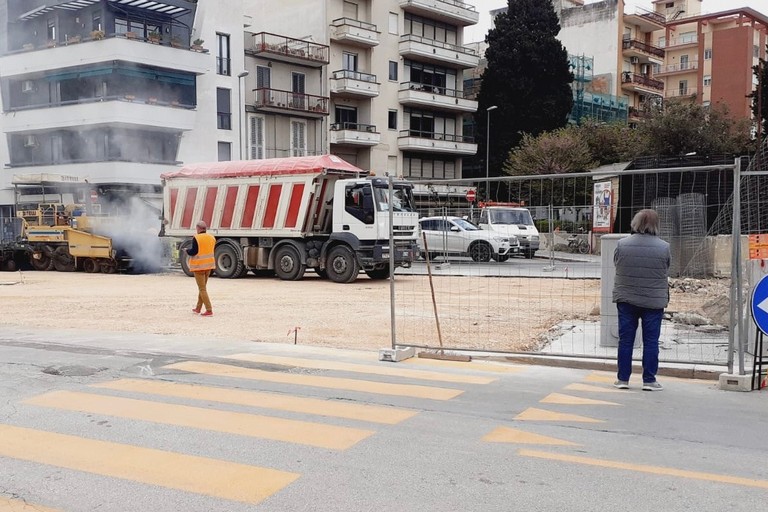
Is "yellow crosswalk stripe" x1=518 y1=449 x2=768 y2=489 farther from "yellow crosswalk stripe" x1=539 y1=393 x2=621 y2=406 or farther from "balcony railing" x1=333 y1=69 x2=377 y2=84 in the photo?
"balcony railing" x1=333 y1=69 x2=377 y2=84

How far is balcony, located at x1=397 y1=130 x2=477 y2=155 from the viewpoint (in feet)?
152

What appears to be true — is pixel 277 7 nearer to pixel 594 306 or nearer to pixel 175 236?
pixel 175 236

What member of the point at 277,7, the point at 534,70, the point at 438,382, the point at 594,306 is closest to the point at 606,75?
the point at 534,70

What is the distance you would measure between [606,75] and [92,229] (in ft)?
160

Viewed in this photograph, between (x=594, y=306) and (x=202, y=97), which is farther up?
(x=202, y=97)

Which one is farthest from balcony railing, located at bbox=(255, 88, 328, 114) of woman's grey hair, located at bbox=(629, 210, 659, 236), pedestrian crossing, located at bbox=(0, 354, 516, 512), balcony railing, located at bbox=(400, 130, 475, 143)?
woman's grey hair, located at bbox=(629, 210, 659, 236)

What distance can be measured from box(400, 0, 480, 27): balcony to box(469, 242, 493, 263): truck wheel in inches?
1516

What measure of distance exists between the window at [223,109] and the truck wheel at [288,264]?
787 inches

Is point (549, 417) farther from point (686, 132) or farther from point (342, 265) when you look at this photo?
point (686, 132)

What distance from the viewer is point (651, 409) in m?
5.93

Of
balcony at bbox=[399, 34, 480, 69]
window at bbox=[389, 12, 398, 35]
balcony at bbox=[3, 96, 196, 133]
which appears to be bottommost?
balcony at bbox=[3, 96, 196, 133]

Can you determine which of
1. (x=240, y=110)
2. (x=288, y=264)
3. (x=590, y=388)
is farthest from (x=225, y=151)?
(x=590, y=388)

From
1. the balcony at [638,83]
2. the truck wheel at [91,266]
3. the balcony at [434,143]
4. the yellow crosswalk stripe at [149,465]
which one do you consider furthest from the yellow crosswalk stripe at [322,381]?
the balcony at [638,83]

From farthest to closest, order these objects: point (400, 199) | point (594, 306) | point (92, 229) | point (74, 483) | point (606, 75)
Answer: point (606, 75)
point (92, 229)
point (400, 199)
point (594, 306)
point (74, 483)
